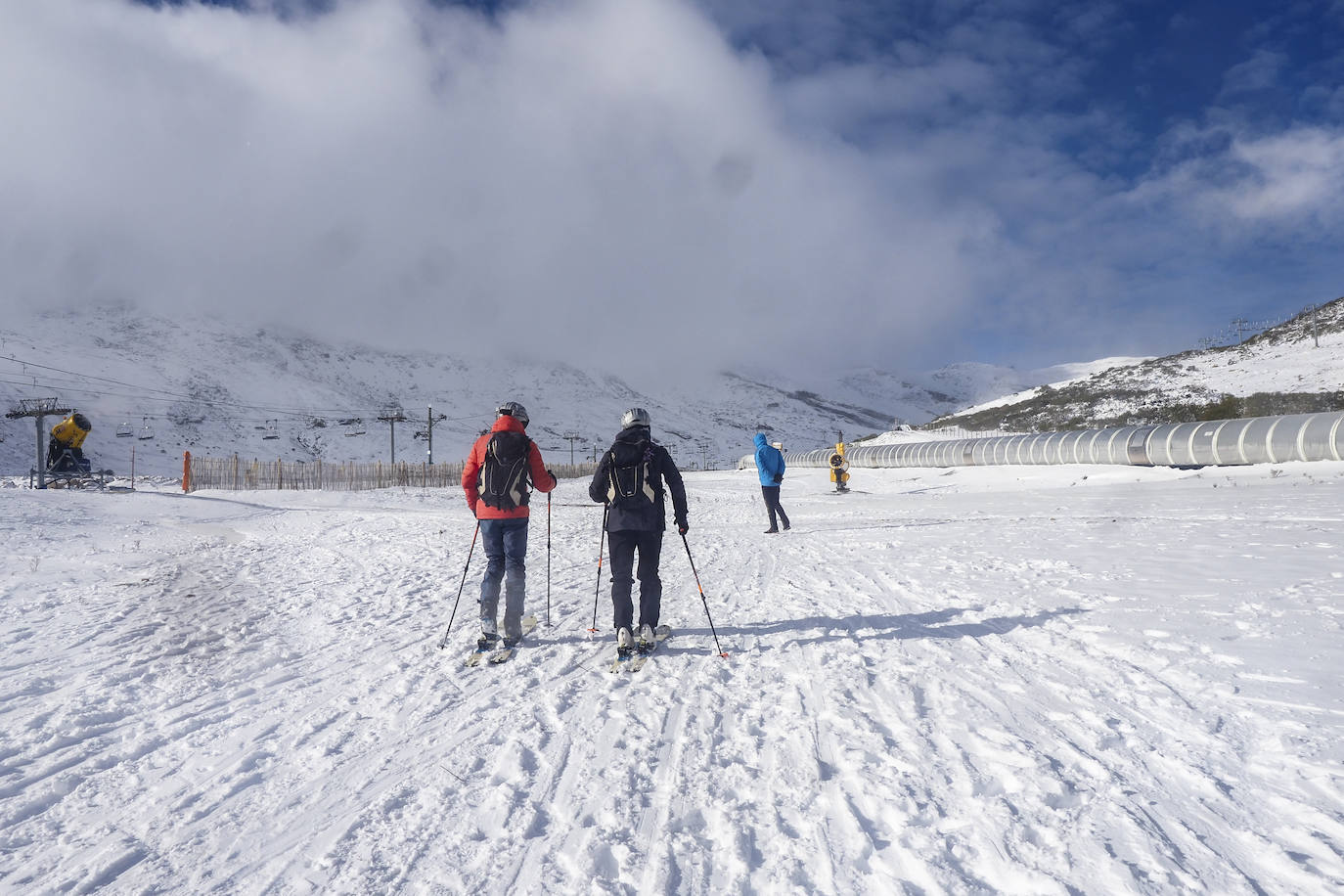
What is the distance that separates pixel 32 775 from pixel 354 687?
1765 mm

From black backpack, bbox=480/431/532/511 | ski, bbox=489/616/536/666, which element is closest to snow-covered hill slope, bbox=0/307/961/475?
ski, bbox=489/616/536/666

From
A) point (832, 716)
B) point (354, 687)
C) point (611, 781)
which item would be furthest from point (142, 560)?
point (832, 716)

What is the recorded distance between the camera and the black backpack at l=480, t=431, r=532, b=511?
565 centimetres

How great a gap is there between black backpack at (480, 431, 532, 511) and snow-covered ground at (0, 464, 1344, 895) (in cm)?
142

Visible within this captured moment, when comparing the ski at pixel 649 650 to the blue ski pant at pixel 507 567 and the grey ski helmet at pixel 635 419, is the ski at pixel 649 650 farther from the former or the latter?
the grey ski helmet at pixel 635 419

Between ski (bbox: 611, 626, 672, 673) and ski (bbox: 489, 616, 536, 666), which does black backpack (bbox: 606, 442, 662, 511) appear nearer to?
ski (bbox: 611, 626, 672, 673)

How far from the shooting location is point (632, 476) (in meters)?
5.46

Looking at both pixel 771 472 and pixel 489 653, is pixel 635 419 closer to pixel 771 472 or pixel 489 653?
pixel 489 653

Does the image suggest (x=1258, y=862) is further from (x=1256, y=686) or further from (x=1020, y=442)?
(x=1020, y=442)

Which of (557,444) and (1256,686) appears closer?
(1256,686)

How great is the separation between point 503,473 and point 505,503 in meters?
0.27

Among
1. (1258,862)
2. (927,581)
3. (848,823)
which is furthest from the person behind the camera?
(927,581)

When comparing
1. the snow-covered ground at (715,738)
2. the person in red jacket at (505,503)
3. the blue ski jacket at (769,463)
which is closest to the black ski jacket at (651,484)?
the person in red jacket at (505,503)

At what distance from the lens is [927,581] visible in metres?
8.00
